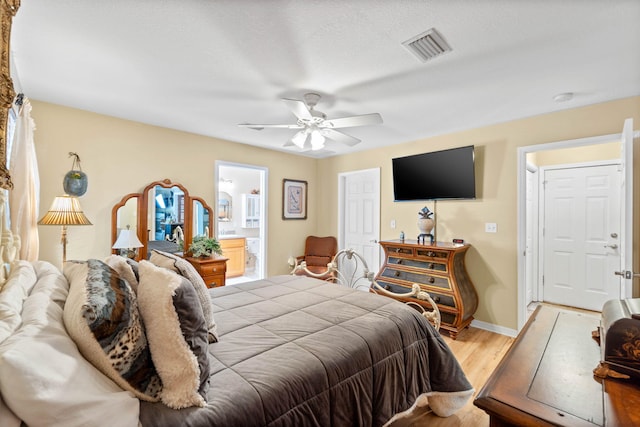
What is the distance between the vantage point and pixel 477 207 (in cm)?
343

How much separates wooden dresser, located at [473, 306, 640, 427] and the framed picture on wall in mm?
4051

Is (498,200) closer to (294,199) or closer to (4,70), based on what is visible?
(294,199)

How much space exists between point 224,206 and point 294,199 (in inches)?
79.7

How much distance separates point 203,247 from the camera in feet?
11.4

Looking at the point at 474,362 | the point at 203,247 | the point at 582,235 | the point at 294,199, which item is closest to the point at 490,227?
the point at 474,362

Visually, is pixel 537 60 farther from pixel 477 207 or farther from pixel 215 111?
pixel 215 111

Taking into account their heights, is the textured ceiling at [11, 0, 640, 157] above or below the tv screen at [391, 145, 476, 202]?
above

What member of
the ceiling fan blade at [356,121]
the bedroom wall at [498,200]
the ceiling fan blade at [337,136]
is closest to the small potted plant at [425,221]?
the bedroom wall at [498,200]

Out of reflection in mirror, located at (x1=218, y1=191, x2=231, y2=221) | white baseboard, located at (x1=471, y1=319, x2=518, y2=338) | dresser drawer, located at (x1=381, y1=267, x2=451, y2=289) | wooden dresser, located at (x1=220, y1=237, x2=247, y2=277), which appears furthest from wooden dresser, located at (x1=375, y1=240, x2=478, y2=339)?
reflection in mirror, located at (x1=218, y1=191, x2=231, y2=221)

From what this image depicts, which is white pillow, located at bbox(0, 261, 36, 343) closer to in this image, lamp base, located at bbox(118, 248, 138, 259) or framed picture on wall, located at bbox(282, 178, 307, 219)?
lamp base, located at bbox(118, 248, 138, 259)

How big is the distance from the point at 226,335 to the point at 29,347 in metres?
0.84

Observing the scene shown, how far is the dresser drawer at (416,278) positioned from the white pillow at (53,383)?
2.99 meters

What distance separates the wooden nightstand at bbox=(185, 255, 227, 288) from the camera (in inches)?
130

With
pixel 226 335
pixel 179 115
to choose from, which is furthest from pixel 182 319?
pixel 179 115
